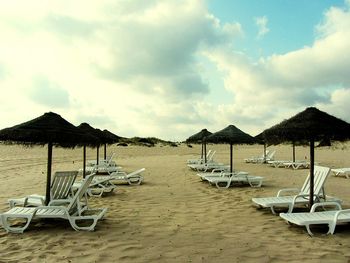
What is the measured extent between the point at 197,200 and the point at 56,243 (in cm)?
425

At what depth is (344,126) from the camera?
695 centimetres

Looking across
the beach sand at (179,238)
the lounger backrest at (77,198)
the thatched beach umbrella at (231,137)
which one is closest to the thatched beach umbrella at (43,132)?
the lounger backrest at (77,198)

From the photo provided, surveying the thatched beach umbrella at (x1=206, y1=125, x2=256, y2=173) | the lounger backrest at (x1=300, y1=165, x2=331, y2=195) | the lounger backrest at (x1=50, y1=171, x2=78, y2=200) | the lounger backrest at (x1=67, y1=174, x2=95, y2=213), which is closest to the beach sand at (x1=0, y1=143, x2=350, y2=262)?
the lounger backrest at (x1=67, y1=174, x2=95, y2=213)

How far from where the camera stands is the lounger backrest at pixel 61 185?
6.98 meters

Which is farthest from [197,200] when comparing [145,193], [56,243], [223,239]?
[56,243]

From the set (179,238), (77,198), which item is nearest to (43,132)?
(77,198)

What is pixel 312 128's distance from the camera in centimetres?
667

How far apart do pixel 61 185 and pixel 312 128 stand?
178 inches

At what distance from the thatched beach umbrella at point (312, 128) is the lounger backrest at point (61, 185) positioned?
3.98 meters

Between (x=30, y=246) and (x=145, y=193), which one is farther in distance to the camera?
(x=145, y=193)

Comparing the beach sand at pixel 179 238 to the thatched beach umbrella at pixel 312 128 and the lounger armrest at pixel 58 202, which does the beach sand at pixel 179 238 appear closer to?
the lounger armrest at pixel 58 202

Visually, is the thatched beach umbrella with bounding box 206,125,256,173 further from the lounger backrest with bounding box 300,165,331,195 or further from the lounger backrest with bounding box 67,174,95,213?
the lounger backrest with bounding box 67,174,95,213

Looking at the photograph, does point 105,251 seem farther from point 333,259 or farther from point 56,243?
point 333,259

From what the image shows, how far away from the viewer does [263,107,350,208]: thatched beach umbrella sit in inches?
264
